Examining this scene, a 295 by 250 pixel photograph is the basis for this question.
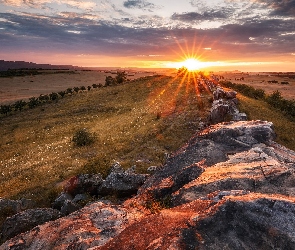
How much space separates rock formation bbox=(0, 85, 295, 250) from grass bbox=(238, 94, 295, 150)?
63.0ft

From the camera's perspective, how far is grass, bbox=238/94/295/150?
35.4m

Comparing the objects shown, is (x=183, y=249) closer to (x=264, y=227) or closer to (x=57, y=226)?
(x=264, y=227)

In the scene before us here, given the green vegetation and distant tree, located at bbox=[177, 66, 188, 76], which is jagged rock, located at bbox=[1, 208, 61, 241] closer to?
the green vegetation

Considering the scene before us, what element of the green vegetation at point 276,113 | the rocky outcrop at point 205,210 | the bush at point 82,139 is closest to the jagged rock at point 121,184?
the rocky outcrop at point 205,210

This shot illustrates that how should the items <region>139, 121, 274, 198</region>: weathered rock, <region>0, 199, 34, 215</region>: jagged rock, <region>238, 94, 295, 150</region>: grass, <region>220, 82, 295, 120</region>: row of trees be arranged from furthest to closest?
1. <region>220, 82, 295, 120</region>: row of trees
2. <region>238, 94, 295, 150</region>: grass
3. <region>0, 199, 34, 215</region>: jagged rock
4. <region>139, 121, 274, 198</region>: weathered rock

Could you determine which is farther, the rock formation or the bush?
the bush

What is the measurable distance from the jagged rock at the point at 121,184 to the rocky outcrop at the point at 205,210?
2318 millimetres

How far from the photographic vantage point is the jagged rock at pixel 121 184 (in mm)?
18781

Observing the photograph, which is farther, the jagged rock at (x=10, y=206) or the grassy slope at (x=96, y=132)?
the grassy slope at (x=96, y=132)

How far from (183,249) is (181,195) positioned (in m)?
4.67

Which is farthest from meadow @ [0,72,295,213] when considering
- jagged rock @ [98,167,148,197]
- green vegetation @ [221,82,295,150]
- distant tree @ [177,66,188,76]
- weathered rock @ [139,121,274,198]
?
distant tree @ [177,66,188,76]

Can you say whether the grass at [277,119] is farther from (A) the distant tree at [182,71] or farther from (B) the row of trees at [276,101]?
(A) the distant tree at [182,71]

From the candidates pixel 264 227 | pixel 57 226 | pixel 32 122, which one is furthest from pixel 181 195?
pixel 32 122

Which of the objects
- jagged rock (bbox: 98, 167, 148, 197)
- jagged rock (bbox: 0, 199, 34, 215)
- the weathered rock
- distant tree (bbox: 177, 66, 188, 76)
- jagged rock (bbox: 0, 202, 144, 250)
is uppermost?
distant tree (bbox: 177, 66, 188, 76)
